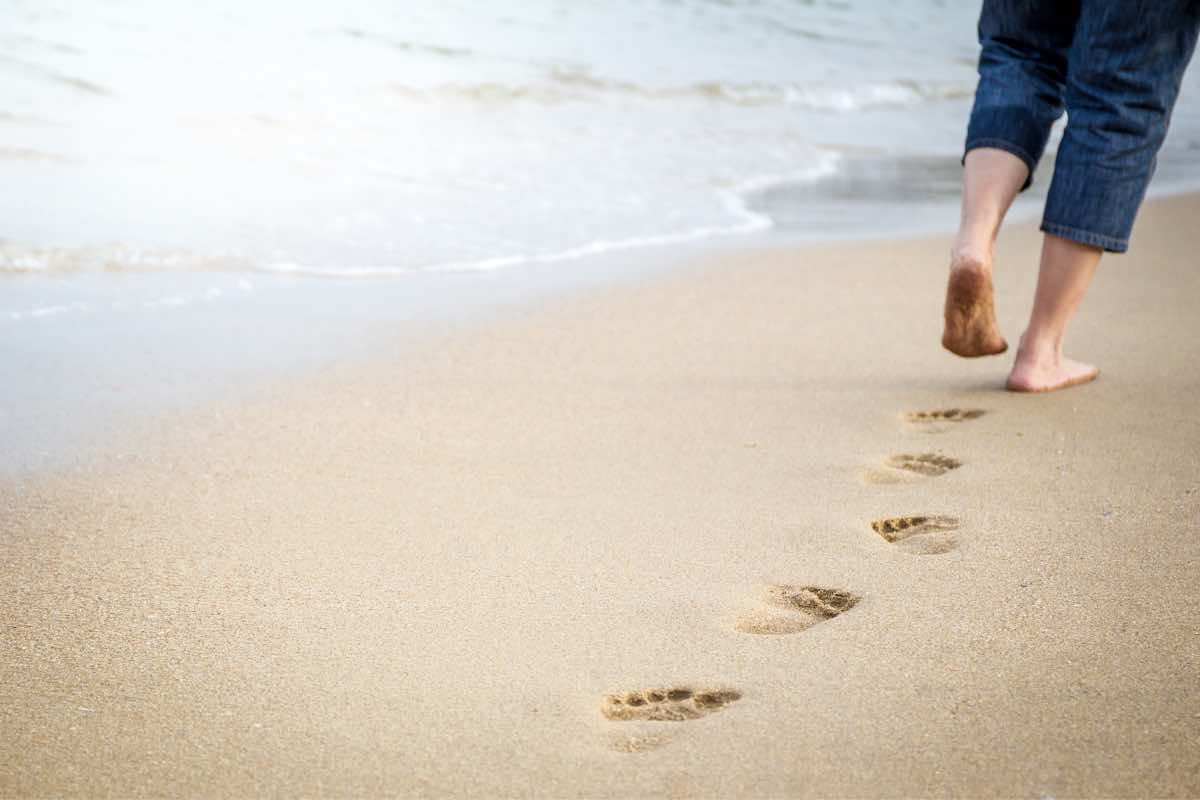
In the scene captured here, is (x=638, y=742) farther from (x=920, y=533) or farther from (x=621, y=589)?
(x=920, y=533)

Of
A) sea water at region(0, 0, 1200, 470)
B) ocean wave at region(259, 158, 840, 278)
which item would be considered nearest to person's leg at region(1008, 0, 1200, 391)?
sea water at region(0, 0, 1200, 470)

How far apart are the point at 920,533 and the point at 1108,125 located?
89 centimetres

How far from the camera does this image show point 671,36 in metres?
10.7

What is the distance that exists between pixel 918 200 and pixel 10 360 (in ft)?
12.0

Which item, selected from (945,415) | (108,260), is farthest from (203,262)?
(945,415)

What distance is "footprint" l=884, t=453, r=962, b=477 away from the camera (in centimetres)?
196

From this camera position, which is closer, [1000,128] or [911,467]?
[911,467]

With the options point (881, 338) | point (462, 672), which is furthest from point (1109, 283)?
point (462, 672)

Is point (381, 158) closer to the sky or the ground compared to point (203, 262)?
closer to the sky

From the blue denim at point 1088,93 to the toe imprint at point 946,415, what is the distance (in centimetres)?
36

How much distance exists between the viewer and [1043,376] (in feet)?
7.59

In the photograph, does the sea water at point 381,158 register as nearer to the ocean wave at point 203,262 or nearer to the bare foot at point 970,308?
the ocean wave at point 203,262

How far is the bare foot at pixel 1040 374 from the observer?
7.56 feet

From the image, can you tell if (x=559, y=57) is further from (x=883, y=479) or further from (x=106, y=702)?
(x=106, y=702)
